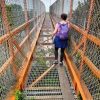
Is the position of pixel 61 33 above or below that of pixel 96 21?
below

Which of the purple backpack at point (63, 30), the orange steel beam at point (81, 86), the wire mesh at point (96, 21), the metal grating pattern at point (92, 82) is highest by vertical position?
the wire mesh at point (96, 21)

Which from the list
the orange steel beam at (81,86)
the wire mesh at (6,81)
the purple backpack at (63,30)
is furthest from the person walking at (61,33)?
the wire mesh at (6,81)

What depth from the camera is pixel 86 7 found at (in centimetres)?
540

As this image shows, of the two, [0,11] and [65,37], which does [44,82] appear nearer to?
[65,37]

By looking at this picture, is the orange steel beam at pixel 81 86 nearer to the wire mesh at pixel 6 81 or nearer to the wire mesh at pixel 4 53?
the wire mesh at pixel 6 81

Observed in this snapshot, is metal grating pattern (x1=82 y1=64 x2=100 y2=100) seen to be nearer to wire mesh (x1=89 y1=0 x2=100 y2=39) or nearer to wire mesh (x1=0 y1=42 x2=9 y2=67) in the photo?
wire mesh (x1=89 y1=0 x2=100 y2=39)

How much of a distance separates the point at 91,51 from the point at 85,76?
51 centimetres

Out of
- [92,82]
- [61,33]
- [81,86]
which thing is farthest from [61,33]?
[92,82]

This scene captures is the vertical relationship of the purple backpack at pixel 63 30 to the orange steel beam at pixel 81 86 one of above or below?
above

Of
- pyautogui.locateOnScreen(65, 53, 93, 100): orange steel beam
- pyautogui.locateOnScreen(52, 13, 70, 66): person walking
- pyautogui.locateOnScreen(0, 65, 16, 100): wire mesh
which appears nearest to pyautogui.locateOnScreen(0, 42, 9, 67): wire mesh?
pyautogui.locateOnScreen(0, 65, 16, 100): wire mesh

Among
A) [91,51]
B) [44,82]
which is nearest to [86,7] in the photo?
[91,51]

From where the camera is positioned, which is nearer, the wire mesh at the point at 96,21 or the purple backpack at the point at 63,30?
the wire mesh at the point at 96,21

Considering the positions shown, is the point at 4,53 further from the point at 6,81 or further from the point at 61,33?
the point at 61,33

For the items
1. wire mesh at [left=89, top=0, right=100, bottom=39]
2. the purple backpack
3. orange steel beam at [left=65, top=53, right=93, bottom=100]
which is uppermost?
wire mesh at [left=89, top=0, right=100, bottom=39]
